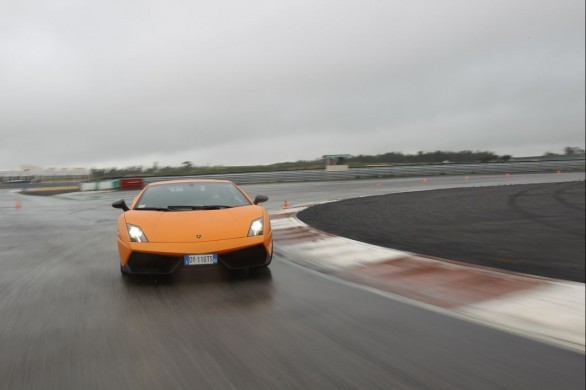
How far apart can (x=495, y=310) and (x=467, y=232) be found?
4730 mm

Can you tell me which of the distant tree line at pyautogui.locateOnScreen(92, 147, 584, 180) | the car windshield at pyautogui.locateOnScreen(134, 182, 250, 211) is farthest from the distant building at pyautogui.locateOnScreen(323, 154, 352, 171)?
the car windshield at pyautogui.locateOnScreen(134, 182, 250, 211)

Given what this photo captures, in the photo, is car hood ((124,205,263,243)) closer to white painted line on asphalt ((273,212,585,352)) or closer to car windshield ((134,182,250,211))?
car windshield ((134,182,250,211))

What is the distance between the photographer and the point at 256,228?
525 cm

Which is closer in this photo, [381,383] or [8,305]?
[381,383]

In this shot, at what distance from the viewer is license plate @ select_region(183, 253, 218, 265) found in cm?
477

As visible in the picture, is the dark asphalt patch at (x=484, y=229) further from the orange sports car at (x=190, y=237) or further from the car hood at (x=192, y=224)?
the car hood at (x=192, y=224)

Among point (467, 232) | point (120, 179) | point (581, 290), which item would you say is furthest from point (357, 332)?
point (120, 179)

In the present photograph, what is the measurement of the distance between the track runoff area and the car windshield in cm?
135

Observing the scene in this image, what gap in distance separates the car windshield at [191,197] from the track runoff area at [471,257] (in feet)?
4.43

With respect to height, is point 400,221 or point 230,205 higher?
point 230,205

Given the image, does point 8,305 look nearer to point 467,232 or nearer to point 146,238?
point 146,238

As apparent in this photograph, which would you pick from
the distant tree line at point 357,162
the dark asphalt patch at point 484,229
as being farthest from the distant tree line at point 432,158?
the dark asphalt patch at point 484,229

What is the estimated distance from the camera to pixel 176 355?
3.00 meters

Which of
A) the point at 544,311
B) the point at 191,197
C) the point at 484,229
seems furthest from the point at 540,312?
the point at 484,229
